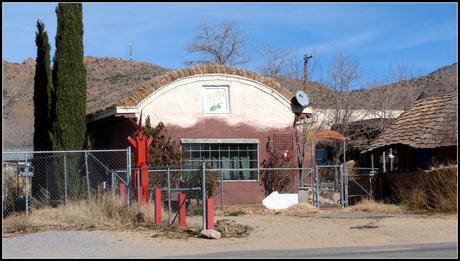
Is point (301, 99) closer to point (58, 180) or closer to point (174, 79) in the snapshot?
point (174, 79)

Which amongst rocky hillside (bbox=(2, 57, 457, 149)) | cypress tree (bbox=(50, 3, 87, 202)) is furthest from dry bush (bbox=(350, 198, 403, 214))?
rocky hillside (bbox=(2, 57, 457, 149))

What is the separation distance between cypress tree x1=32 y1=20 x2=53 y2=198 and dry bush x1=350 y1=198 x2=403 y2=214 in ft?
37.5

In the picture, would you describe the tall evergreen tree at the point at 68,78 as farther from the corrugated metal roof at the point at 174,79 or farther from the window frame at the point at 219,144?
the window frame at the point at 219,144

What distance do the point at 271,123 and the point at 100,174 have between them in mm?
7005

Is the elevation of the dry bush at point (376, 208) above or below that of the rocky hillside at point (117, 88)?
below

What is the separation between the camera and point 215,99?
86.0 feet

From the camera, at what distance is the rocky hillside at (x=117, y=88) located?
39.8 metres

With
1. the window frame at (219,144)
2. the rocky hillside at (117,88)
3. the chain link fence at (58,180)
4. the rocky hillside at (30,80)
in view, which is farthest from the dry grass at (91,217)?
the rocky hillside at (30,80)

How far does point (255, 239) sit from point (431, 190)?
8876 mm

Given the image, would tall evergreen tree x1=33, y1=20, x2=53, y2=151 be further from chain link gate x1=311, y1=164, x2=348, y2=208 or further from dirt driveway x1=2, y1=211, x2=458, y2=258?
chain link gate x1=311, y1=164, x2=348, y2=208

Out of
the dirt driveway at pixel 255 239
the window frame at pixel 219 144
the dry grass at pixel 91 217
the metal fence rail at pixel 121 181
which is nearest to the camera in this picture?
the dirt driveway at pixel 255 239

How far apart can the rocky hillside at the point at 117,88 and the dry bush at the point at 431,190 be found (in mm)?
14376

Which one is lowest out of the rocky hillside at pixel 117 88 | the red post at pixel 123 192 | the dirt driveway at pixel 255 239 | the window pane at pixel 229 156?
the dirt driveway at pixel 255 239

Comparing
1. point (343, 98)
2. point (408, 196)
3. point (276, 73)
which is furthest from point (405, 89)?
point (408, 196)
